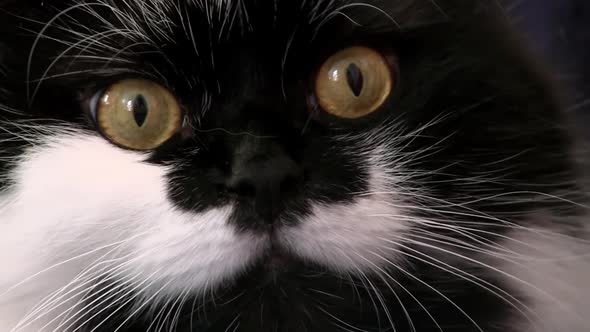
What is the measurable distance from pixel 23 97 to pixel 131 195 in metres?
0.18

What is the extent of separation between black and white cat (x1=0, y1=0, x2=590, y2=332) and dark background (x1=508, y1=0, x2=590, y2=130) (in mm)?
228

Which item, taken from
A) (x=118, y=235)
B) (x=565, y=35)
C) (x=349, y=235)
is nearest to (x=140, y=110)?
(x=118, y=235)

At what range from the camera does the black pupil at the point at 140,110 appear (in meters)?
0.70

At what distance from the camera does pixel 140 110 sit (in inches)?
27.7

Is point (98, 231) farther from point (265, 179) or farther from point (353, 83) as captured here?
point (353, 83)

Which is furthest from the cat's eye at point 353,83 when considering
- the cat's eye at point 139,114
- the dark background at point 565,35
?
the dark background at point 565,35

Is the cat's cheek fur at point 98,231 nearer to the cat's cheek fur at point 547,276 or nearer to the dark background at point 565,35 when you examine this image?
the cat's cheek fur at point 547,276

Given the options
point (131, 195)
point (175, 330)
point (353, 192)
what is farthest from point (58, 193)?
point (353, 192)

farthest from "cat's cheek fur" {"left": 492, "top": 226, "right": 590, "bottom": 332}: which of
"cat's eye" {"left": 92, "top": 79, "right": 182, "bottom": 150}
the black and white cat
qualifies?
"cat's eye" {"left": 92, "top": 79, "right": 182, "bottom": 150}

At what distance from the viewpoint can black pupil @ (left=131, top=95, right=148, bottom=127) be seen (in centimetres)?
70

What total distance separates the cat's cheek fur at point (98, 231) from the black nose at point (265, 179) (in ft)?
0.10

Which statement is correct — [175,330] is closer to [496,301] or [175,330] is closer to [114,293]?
[114,293]

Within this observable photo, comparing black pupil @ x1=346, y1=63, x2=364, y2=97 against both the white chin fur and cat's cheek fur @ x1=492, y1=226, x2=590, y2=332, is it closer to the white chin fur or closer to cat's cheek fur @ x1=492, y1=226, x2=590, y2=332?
the white chin fur

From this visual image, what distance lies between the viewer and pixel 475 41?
782 millimetres
